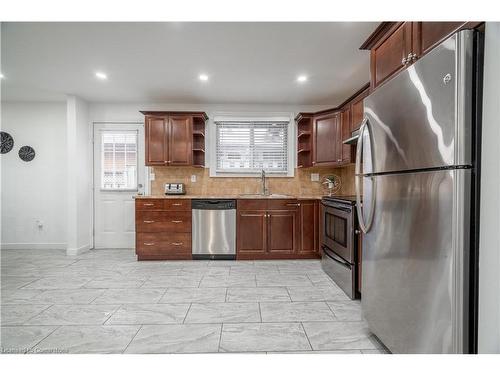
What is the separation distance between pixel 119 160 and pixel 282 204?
2.97m

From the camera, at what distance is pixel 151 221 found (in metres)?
4.00

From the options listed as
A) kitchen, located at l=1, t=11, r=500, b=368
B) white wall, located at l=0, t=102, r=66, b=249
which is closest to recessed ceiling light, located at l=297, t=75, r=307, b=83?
kitchen, located at l=1, t=11, r=500, b=368

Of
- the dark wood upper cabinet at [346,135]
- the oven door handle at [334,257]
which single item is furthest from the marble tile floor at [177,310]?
the dark wood upper cabinet at [346,135]

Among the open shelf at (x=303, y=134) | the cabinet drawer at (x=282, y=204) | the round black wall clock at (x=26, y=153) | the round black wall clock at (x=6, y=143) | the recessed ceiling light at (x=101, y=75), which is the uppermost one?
the recessed ceiling light at (x=101, y=75)

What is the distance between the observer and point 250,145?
15.5ft

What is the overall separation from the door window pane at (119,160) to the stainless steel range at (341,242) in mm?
3314

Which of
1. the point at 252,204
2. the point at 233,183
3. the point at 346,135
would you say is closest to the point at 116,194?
the point at 233,183

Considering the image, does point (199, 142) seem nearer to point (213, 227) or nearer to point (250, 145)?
point (250, 145)

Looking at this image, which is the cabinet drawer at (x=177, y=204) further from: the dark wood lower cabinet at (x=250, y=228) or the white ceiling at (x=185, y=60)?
the white ceiling at (x=185, y=60)

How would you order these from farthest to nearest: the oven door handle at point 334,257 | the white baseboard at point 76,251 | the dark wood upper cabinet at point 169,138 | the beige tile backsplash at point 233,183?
the beige tile backsplash at point 233,183 < the white baseboard at point 76,251 < the dark wood upper cabinet at point 169,138 < the oven door handle at point 334,257

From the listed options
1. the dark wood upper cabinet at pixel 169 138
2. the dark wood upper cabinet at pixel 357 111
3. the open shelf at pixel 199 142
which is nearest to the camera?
the dark wood upper cabinet at pixel 357 111

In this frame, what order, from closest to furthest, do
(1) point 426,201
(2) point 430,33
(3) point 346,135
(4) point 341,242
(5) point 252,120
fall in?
(1) point 426,201, (2) point 430,33, (4) point 341,242, (3) point 346,135, (5) point 252,120

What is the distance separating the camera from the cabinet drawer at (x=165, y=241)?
13.1 feet
